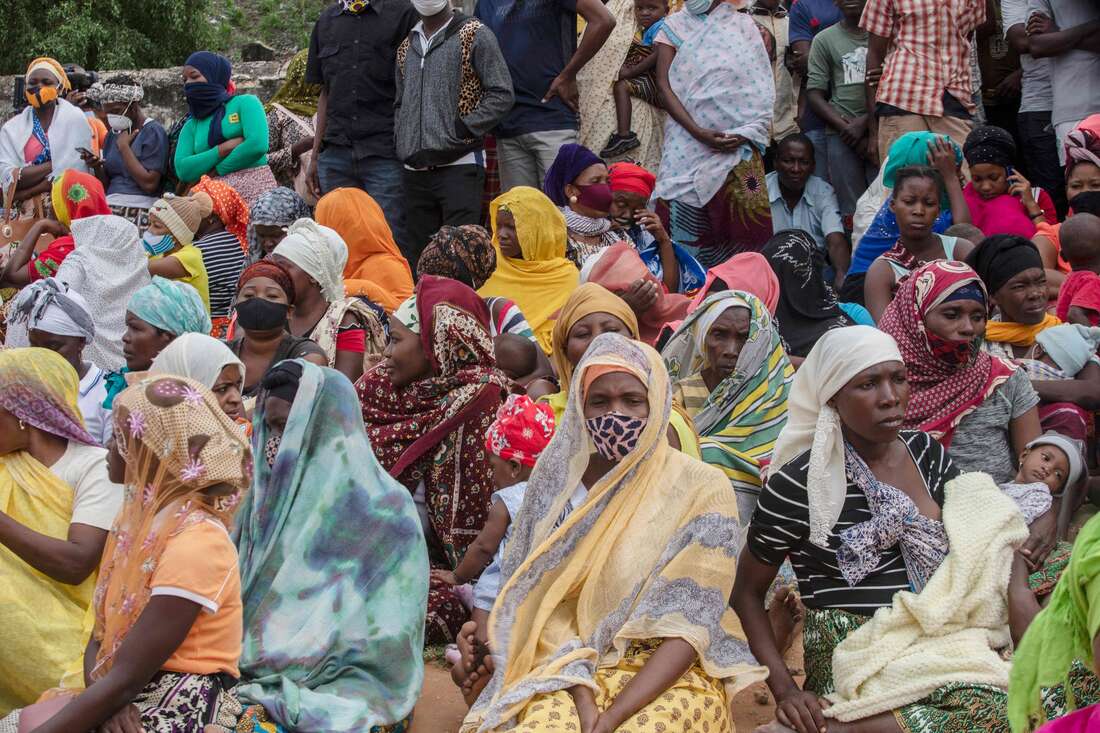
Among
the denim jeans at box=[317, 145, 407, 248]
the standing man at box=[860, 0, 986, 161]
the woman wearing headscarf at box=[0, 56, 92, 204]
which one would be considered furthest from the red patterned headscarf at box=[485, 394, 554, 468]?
the woman wearing headscarf at box=[0, 56, 92, 204]

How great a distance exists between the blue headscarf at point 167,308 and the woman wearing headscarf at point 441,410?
0.97 meters

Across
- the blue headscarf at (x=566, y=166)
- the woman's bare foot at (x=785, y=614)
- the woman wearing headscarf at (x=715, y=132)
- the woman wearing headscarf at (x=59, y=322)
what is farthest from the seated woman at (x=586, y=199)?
the woman's bare foot at (x=785, y=614)

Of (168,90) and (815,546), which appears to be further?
(168,90)

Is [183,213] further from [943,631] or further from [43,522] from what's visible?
[943,631]

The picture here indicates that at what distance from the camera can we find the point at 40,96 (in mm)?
11141

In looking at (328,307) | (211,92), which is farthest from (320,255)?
(211,92)

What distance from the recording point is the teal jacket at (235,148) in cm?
1011

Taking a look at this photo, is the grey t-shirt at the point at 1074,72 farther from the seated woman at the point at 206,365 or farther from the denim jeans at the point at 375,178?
the seated woman at the point at 206,365

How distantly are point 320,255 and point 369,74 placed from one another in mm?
2529

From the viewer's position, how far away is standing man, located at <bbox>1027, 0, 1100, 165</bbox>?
8.37 metres

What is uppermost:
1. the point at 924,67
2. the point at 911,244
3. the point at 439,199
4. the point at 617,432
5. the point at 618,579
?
the point at 617,432

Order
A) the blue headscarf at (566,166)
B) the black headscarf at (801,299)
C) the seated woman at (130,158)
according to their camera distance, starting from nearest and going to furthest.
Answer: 1. the black headscarf at (801,299)
2. the blue headscarf at (566,166)
3. the seated woman at (130,158)

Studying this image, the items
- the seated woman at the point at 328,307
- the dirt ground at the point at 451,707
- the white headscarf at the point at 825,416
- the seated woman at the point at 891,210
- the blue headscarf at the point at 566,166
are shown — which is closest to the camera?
the white headscarf at the point at 825,416

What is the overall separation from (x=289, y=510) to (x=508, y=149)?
506 cm
